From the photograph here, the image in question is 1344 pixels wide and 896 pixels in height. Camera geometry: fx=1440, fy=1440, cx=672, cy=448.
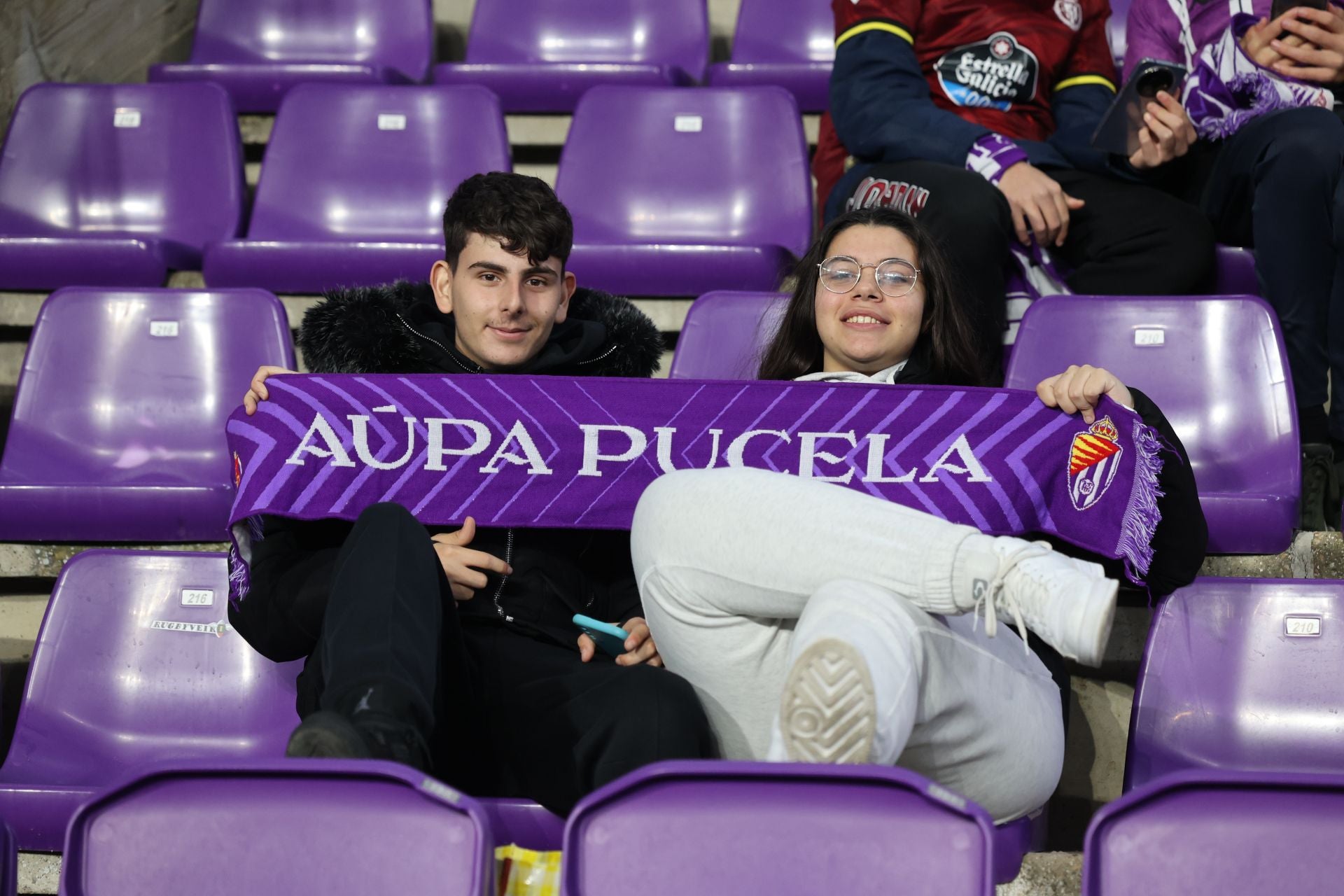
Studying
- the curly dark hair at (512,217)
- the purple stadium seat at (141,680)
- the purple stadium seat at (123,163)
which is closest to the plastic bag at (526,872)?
the purple stadium seat at (141,680)

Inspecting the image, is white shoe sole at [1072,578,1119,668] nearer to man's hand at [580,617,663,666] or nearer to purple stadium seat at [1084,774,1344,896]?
purple stadium seat at [1084,774,1344,896]

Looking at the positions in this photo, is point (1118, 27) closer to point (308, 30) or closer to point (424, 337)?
point (308, 30)

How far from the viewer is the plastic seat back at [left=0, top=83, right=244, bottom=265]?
3.40 meters

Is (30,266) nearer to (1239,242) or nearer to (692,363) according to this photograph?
(692,363)

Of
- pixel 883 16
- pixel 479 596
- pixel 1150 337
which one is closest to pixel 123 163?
pixel 883 16

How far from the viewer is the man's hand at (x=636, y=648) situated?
1782 mm

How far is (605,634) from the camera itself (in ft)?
6.00

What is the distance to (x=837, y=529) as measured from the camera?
1.41m

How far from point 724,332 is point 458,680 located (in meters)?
1.03

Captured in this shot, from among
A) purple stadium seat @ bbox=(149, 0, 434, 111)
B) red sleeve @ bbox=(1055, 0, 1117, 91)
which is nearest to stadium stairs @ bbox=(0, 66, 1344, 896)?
red sleeve @ bbox=(1055, 0, 1117, 91)

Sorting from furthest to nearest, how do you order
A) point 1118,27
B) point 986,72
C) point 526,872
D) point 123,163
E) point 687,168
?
point 1118,27 < point 123,163 < point 687,168 < point 986,72 < point 526,872

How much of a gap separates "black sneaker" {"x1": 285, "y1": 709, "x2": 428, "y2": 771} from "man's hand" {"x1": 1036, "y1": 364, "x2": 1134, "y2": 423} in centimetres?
95

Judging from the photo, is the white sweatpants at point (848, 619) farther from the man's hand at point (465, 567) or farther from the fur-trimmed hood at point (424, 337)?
the fur-trimmed hood at point (424, 337)

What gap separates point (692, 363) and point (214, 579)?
2.89 ft
